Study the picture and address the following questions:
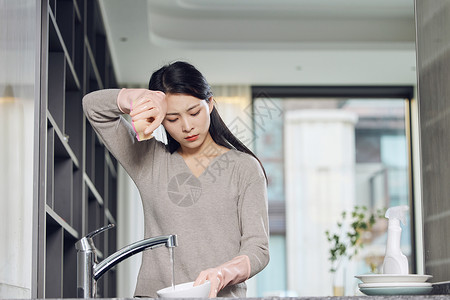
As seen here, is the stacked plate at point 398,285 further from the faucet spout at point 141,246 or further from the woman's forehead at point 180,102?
the woman's forehead at point 180,102

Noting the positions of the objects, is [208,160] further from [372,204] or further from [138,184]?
[372,204]

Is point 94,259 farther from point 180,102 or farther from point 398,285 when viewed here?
point 398,285

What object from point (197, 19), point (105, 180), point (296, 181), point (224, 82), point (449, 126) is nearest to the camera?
point (449, 126)

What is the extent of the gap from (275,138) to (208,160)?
5.07 meters

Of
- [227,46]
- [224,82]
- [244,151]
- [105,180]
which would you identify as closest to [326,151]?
[224,82]

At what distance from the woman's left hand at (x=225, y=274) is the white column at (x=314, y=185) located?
16.6ft

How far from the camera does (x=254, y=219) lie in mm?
1695

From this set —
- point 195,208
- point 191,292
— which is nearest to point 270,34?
point 195,208

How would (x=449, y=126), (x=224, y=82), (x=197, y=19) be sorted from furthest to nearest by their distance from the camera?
(x=224, y=82), (x=197, y=19), (x=449, y=126)

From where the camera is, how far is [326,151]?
6.82 m

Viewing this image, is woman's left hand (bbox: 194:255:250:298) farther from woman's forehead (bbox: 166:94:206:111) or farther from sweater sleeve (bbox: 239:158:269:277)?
woman's forehead (bbox: 166:94:206:111)

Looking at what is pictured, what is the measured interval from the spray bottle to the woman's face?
1.66 ft

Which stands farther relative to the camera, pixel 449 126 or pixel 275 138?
pixel 275 138

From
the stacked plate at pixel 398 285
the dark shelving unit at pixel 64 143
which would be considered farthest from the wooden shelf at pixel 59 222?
the stacked plate at pixel 398 285
